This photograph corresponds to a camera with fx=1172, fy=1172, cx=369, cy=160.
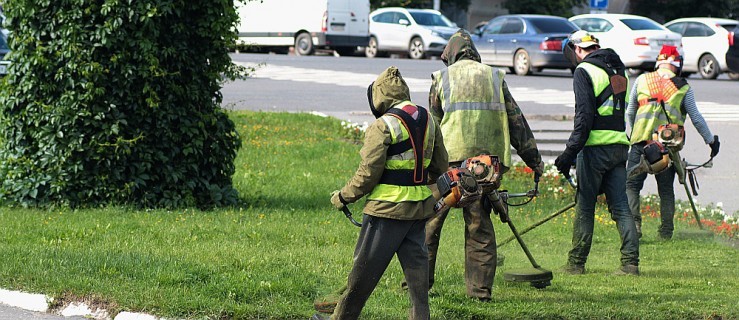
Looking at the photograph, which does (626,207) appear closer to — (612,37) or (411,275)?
(411,275)

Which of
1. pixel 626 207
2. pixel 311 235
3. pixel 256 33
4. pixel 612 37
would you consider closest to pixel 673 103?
pixel 626 207

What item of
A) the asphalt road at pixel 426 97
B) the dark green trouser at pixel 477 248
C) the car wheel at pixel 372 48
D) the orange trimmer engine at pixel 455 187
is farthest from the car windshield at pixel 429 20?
the orange trimmer engine at pixel 455 187

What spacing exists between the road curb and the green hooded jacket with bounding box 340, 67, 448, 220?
5.06 ft

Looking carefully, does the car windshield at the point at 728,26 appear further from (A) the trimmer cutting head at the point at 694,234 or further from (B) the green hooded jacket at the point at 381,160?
(B) the green hooded jacket at the point at 381,160

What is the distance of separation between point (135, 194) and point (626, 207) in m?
4.70

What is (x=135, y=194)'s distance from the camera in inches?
434

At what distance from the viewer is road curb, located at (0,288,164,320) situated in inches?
271

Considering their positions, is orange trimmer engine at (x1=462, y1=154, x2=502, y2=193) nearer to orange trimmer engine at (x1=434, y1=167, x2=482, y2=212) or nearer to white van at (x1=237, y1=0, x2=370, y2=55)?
orange trimmer engine at (x1=434, y1=167, x2=482, y2=212)

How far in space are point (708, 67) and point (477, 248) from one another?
23805 millimetres

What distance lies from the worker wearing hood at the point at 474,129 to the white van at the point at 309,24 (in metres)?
27.9

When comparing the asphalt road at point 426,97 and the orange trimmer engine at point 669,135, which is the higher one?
the orange trimmer engine at point 669,135

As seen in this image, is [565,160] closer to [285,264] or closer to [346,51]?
[285,264]

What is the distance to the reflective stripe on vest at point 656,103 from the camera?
10250 millimetres

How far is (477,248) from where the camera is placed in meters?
7.52
